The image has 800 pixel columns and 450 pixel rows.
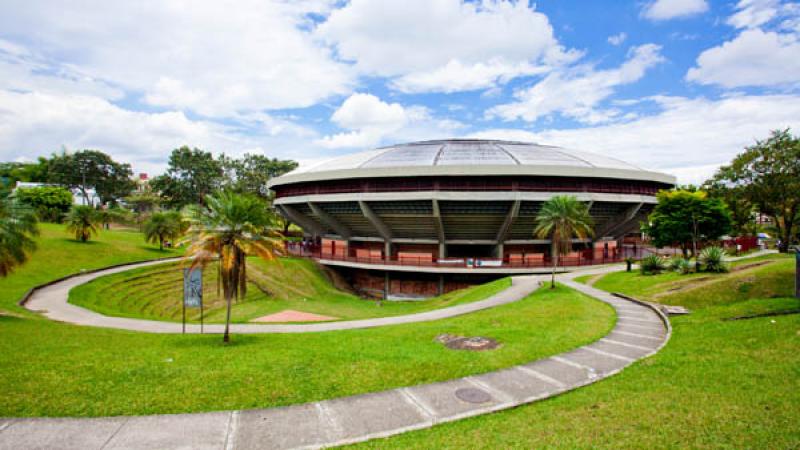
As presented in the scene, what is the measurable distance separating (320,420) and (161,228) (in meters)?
41.7

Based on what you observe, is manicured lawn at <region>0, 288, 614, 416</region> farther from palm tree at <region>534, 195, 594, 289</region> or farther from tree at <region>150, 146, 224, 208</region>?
tree at <region>150, 146, 224, 208</region>

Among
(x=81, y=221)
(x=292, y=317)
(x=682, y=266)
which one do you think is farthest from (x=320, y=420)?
(x=81, y=221)

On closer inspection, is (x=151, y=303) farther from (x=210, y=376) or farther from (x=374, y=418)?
(x=374, y=418)

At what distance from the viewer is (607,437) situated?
6598 millimetres

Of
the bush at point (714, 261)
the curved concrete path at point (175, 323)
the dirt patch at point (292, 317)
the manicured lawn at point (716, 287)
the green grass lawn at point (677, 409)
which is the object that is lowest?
the dirt patch at point (292, 317)

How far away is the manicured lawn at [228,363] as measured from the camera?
861cm

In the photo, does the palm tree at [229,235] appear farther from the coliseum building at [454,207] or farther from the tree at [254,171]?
the tree at [254,171]

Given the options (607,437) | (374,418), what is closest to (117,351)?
(374,418)

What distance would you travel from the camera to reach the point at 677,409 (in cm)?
749

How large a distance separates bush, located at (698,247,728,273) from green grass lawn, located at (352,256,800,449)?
43.4 feet

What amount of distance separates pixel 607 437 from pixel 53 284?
3372 cm

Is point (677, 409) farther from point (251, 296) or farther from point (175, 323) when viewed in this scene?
point (251, 296)

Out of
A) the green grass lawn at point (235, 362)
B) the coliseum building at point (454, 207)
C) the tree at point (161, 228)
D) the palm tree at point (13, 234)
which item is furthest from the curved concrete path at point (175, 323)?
the tree at point (161, 228)

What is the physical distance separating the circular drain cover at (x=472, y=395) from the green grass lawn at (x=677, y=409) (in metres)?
0.72
